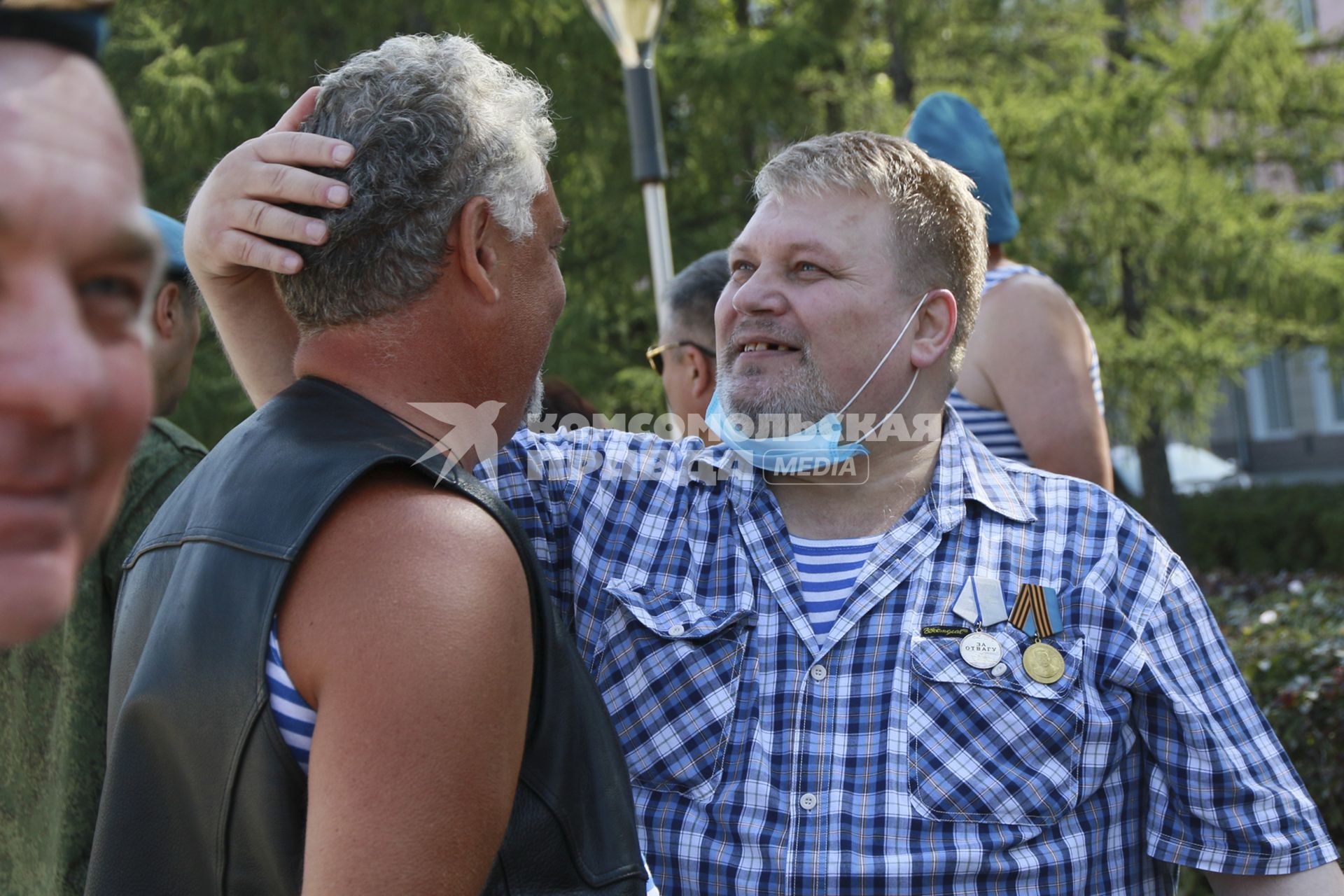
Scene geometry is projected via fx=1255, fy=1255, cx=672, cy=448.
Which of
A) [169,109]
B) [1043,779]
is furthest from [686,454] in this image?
[169,109]

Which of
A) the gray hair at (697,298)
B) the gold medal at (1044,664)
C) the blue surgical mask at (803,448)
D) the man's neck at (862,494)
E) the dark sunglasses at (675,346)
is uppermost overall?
the gray hair at (697,298)

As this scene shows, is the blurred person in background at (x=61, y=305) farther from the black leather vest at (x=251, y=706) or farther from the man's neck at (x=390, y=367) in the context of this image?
the man's neck at (x=390, y=367)

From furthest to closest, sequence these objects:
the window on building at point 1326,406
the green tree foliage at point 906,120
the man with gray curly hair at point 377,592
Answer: the window on building at point 1326,406 → the green tree foliage at point 906,120 → the man with gray curly hair at point 377,592

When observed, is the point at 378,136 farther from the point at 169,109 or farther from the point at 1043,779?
the point at 169,109

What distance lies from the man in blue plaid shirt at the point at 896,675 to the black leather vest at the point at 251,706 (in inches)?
18.9

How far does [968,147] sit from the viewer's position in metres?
3.60

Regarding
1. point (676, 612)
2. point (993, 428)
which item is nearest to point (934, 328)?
point (993, 428)

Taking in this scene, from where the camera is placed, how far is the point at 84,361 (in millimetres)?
283

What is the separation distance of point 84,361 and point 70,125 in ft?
0.19

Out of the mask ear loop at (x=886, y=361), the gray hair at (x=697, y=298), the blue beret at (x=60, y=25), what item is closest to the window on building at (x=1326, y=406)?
the gray hair at (x=697, y=298)

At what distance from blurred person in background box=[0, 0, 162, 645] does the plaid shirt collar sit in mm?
2048

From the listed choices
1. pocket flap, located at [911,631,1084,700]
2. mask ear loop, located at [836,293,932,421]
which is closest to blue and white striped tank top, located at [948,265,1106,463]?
mask ear loop, located at [836,293,932,421]

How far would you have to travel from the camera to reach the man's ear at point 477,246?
142 cm

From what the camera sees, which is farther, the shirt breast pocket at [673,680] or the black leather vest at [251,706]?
the shirt breast pocket at [673,680]
